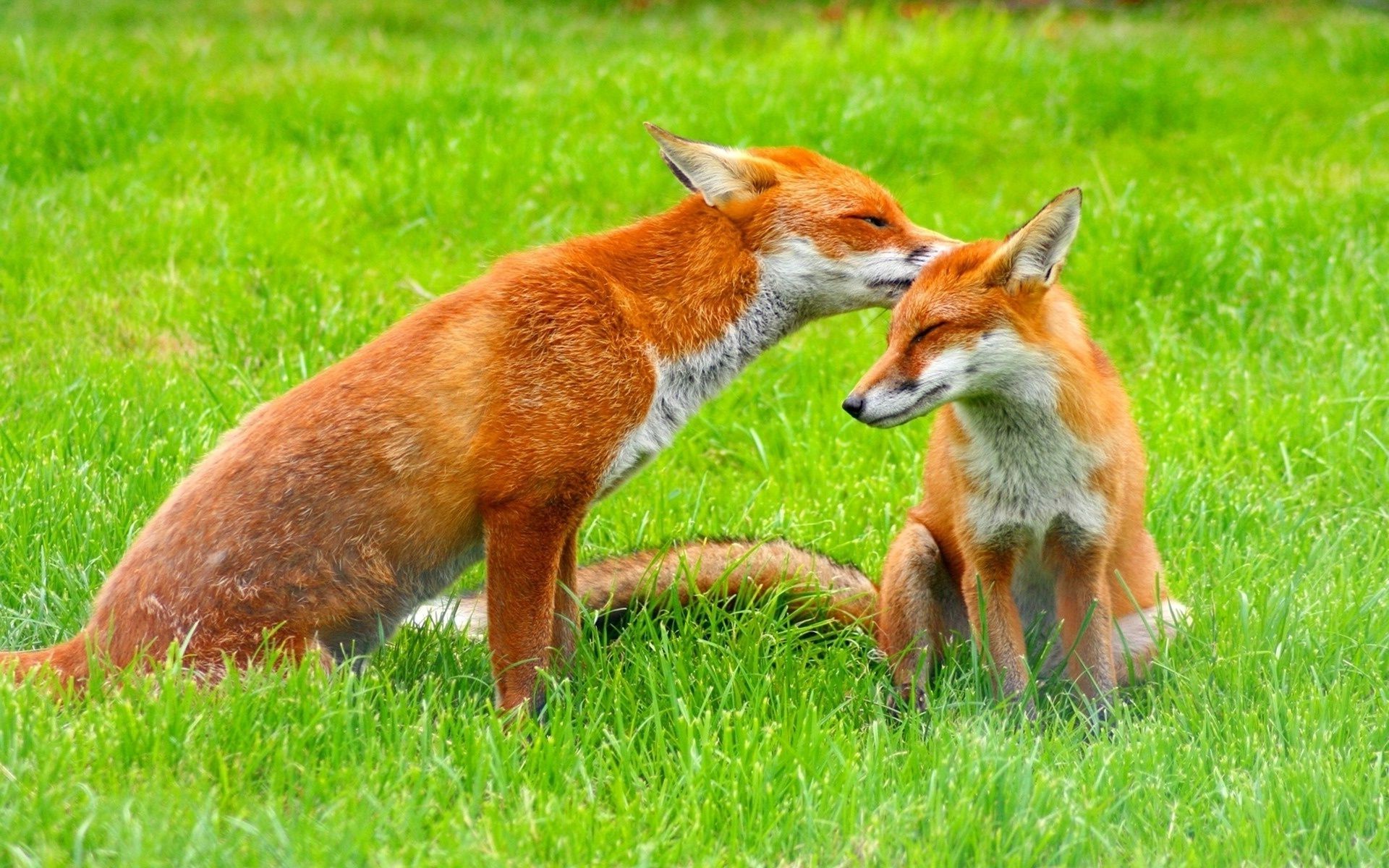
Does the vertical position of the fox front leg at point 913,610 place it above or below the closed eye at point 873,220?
below

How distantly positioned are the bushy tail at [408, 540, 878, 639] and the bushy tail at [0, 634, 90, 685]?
1.03 m

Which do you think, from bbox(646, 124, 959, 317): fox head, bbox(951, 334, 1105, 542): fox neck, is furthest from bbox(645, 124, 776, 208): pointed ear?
bbox(951, 334, 1105, 542): fox neck

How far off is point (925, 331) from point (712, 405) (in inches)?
96.9

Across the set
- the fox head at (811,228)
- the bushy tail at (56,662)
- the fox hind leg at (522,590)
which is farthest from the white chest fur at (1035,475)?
the bushy tail at (56,662)

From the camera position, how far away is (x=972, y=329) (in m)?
4.17

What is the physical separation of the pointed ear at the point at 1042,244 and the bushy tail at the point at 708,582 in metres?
1.29

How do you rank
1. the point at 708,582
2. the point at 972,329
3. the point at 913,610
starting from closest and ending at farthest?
the point at 972,329
the point at 913,610
the point at 708,582

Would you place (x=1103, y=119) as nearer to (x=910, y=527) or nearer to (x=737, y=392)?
(x=737, y=392)

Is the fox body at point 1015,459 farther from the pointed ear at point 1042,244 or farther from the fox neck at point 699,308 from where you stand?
the fox neck at point 699,308

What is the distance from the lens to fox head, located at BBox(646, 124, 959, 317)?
438 centimetres

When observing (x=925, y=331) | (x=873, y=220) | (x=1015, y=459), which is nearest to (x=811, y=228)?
(x=873, y=220)

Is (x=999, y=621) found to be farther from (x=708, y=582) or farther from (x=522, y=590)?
(x=522, y=590)

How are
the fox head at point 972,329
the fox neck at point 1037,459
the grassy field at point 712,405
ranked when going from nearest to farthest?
the grassy field at point 712,405, the fox head at point 972,329, the fox neck at point 1037,459

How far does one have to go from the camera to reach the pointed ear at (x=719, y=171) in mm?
4383
